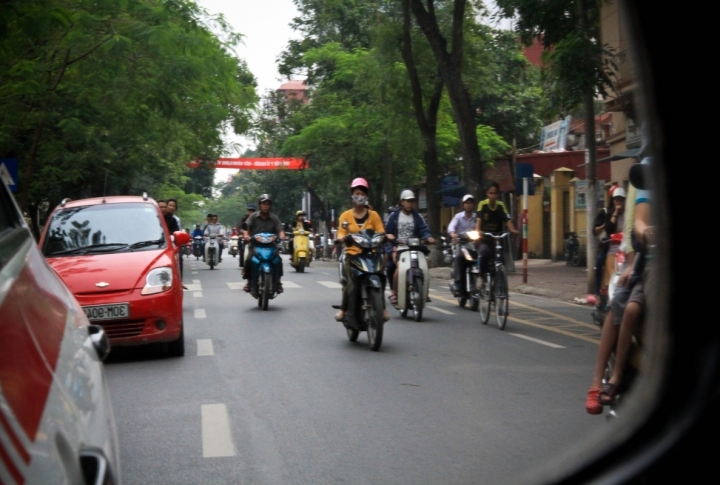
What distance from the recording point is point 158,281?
9.91 metres

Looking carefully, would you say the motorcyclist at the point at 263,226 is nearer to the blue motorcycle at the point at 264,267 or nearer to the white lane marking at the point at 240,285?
the blue motorcycle at the point at 264,267

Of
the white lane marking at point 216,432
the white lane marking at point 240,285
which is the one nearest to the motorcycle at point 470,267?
the white lane marking at point 240,285

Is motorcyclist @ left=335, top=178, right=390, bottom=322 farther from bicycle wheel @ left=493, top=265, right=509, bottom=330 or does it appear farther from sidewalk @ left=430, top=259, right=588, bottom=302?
sidewalk @ left=430, top=259, right=588, bottom=302

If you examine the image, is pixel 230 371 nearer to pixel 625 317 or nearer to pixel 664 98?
pixel 625 317

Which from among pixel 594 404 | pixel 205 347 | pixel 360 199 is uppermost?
pixel 360 199

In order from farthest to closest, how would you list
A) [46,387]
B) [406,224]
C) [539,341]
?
[406,224]
[539,341]
[46,387]

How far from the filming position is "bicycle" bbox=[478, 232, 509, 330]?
41.5 feet

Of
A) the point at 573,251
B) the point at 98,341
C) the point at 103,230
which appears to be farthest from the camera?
the point at 573,251

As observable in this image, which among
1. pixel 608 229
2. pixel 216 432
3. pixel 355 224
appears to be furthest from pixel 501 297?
pixel 216 432

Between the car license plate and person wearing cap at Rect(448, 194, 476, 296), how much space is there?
6703 mm

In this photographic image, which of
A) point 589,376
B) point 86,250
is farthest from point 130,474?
point 86,250

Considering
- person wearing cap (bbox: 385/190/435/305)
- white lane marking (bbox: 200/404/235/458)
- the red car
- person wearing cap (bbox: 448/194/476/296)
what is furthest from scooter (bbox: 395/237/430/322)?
white lane marking (bbox: 200/404/235/458)

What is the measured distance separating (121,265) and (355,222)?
9.01 ft

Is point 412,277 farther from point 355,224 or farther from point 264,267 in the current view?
point 264,267
